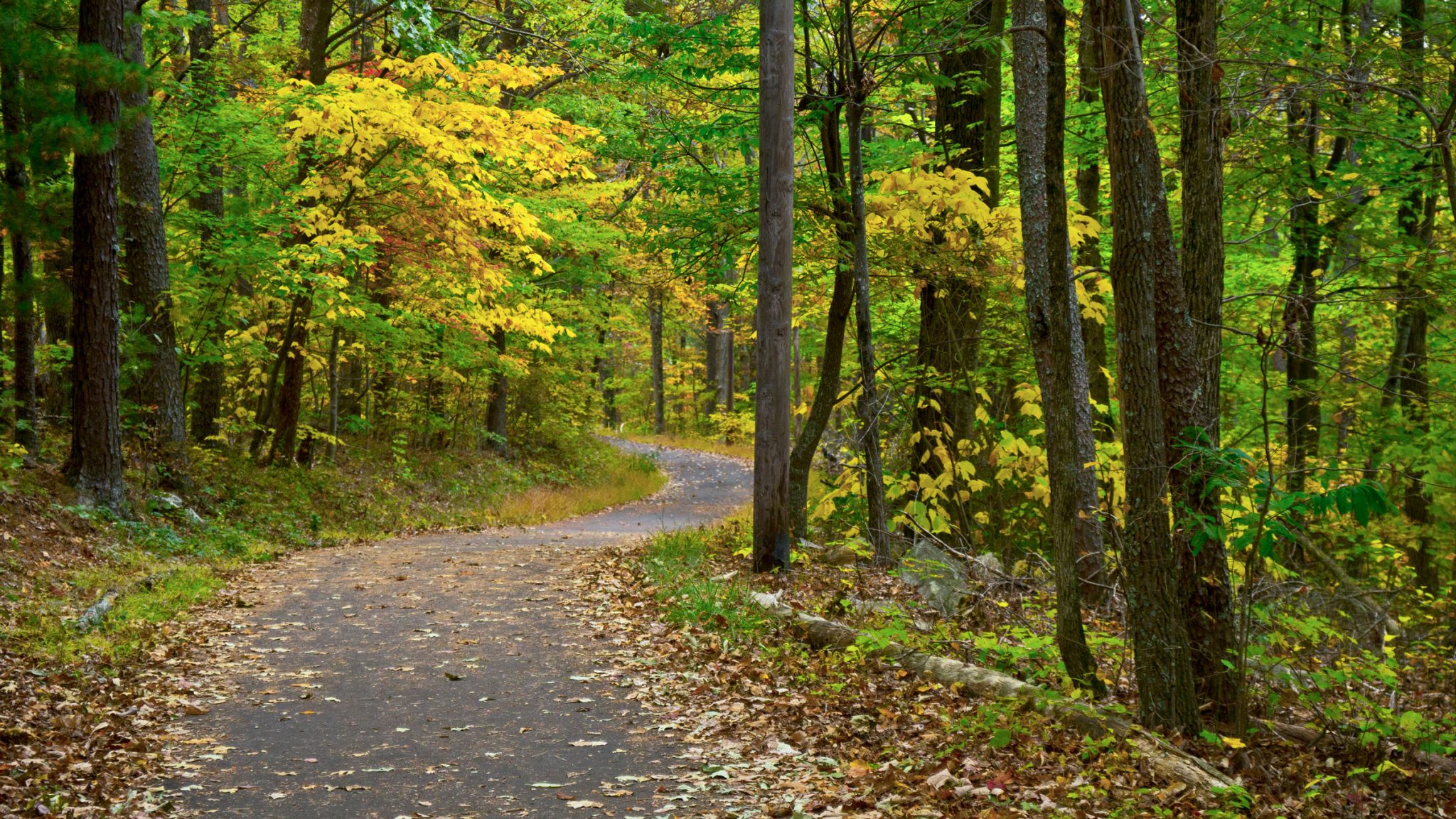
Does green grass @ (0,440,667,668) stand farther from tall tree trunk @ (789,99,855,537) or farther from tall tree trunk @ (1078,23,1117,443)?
tall tree trunk @ (1078,23,1117,443)

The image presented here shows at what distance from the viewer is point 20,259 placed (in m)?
10.1

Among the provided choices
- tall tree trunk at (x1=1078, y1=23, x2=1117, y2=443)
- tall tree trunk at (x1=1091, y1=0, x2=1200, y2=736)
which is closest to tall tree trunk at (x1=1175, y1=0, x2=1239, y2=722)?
tall tree trunk at (x1=1091, y1=0, x2=1200, y2=736)

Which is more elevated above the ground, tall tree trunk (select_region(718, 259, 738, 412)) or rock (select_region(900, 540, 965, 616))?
tall tree trunk (select_region(718, 259, 738, 412))

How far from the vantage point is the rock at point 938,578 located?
7855 mm

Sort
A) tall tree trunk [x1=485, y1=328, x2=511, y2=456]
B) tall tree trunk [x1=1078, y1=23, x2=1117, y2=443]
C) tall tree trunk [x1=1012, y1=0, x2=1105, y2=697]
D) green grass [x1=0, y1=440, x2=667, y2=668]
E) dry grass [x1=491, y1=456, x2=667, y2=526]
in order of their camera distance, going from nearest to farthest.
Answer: tall tree trunk [x1=1012, y1=0, x2=1105, y2=697] → green grass [x1=0, y1=440, x2=667, y2=668] → tall tree trunk [x1=1078, y1=23, x2=1117, y2=443] → dry grass [x1=491, y1=456, x2=667, y2=526] → tall tree trunk [x1=485, y1=328, x2=511, y2=456]

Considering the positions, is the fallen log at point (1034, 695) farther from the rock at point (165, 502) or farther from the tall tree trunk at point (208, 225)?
the tall tree trunk at point (208, 225)

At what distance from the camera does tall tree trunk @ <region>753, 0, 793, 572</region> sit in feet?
30.2

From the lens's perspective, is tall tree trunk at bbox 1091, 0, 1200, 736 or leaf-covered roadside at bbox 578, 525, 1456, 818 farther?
tall tree trunk at bbox 1091, 0, 1200, 736

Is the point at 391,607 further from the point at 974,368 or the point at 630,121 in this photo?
the point at 630,121

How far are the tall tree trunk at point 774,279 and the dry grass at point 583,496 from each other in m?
8.66

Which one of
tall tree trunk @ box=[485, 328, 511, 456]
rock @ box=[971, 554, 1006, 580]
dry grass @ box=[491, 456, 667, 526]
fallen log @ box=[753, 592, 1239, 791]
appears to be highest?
tall tree trunk @ box=[485, 328, 511, 456]

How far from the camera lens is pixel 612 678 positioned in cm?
680

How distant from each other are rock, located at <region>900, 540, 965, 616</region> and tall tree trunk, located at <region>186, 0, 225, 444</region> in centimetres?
926

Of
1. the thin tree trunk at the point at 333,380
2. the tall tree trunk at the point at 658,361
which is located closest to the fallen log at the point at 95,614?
the thin tree trunk at the point at 333,380
